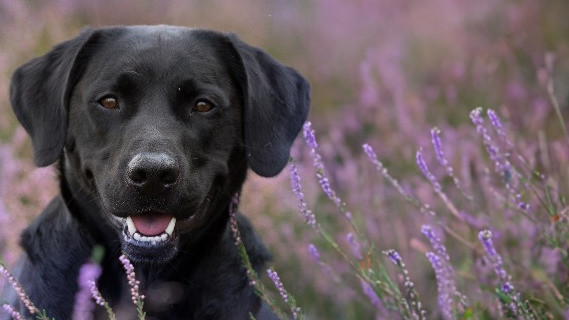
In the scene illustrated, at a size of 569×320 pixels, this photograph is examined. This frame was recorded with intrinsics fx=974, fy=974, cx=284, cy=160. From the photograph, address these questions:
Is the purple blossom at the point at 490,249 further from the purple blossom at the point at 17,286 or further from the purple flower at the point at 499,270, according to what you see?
the purple blossom at the point at 17,286

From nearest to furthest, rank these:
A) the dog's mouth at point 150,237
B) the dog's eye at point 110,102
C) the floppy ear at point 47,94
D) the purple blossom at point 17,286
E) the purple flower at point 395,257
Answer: the purple blossom at point 17,286 < the purple flower at point 395,257 < the dog's mouth at point 150,237 < the dog's eye at point 110,102 < the floppy ear at point 47,94

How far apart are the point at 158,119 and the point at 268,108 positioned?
468 mm

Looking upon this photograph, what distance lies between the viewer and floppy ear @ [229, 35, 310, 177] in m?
3.41

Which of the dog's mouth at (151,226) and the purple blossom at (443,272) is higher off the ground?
the purple blossom at (443,272)

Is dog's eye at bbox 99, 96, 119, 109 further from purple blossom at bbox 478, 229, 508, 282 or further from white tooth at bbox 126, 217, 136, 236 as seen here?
purple blossom at bbox 478, 229, 508, 282

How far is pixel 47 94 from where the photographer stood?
345 centimetres

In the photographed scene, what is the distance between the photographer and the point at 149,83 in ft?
10.7

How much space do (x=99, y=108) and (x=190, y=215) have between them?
0.47m

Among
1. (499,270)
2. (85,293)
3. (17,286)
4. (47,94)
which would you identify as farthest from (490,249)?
(47,94)

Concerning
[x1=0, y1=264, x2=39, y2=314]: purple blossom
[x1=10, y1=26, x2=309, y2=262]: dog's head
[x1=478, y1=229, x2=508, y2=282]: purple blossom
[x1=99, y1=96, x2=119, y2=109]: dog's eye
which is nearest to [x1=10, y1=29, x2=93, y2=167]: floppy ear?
[x1=10, y1=26, x2=309, y2=262]: dog's head

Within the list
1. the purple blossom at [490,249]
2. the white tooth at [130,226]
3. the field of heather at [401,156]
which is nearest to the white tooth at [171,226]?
the white tooth at [130,226]

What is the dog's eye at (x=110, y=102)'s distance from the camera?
10.7 feet

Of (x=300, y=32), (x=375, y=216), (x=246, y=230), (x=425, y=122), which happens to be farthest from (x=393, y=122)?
(x=246, y=230)

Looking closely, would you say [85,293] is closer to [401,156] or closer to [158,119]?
[158,119]
